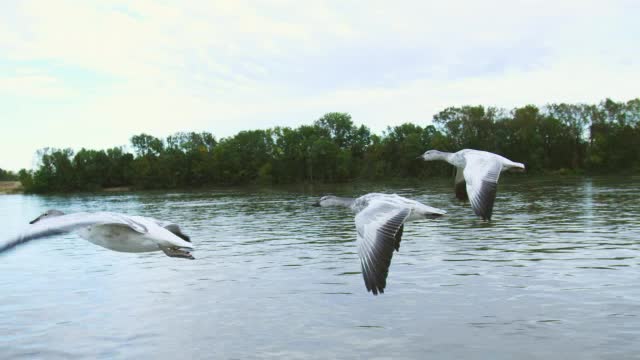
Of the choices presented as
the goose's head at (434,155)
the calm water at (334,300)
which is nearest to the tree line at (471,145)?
the calm water at (334,300)

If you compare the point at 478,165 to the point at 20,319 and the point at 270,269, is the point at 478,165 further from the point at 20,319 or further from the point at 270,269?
the point at 270,269

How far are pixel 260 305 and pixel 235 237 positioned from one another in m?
22.5

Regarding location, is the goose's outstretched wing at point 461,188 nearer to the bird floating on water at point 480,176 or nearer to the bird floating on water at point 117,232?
the bird floating on water at point 480,176

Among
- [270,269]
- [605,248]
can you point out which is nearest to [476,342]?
[270,269]

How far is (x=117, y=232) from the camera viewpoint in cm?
943

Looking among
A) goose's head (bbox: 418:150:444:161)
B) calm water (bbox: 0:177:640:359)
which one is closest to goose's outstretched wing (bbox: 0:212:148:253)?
goose's head (bbox: 418:150:444:161)

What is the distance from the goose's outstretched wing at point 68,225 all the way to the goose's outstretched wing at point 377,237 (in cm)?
286

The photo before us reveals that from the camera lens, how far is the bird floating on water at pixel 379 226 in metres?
8.66

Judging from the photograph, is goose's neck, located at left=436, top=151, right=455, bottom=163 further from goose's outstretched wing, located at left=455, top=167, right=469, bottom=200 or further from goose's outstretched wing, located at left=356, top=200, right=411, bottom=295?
goose's outstretched wing, located at left=356, top=200, right=411, bottom=295

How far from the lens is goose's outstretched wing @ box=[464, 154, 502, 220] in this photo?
31.6 feet

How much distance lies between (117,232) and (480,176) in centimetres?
526

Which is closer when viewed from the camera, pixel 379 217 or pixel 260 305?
pixel 379 217

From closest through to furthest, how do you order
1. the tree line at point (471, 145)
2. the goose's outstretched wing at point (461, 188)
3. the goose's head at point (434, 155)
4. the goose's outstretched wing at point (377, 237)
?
the goose's outstretched wing at point (377, 237) < the goose's outstretched wing at point (461, 188) < the goose's head at point (434, 155) < the tree line at point (471, 145)

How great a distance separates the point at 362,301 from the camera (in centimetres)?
2431
